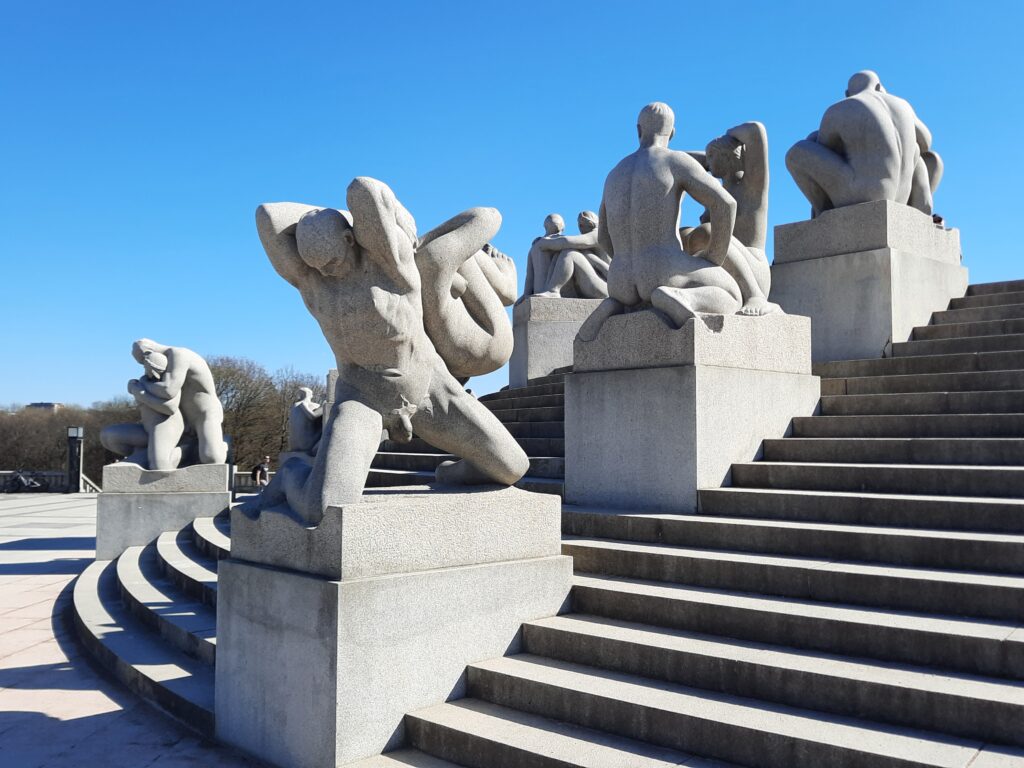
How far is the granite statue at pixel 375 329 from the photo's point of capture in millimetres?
4070

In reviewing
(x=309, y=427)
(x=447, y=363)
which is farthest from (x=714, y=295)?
(x=309, y=427)

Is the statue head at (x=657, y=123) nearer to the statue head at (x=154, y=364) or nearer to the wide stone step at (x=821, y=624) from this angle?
the wide stone step at (x=821, y=624)

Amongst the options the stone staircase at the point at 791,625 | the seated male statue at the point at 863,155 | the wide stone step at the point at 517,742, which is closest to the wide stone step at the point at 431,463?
the stone staircase at the point at 791,625

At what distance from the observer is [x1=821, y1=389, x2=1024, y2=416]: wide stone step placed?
612 cm

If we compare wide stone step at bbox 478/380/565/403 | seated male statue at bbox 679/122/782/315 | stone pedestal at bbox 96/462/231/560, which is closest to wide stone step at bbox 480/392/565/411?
wide stone step at bbox 478/380/565/403

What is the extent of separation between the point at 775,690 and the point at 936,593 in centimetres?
99

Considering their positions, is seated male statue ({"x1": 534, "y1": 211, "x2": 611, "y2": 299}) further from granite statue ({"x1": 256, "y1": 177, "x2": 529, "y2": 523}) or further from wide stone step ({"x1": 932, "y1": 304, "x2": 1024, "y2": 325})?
granite statue ({"x1": 256, "y1": 177, "x2": 529, "y2": 523})

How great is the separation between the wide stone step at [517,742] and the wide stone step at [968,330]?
624cm

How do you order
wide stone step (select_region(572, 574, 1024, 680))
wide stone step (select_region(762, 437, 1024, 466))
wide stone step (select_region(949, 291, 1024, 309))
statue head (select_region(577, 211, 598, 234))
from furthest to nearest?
statue head (select_region(577, 211, 598, 234)) < wide stone step (select_region(949, 291, 1024, 309)) < wide stone step (select_region(762, 437, 1024, 466)) < wide stone step (select_region(572, 574, 1024, 680))

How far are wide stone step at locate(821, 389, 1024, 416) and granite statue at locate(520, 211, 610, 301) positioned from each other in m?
8.07

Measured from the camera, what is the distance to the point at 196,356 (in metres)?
11.2

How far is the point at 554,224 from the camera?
626 inches

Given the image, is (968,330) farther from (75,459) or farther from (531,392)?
(75,459)

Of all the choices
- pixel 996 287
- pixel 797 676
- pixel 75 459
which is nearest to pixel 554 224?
pixel 996 287
